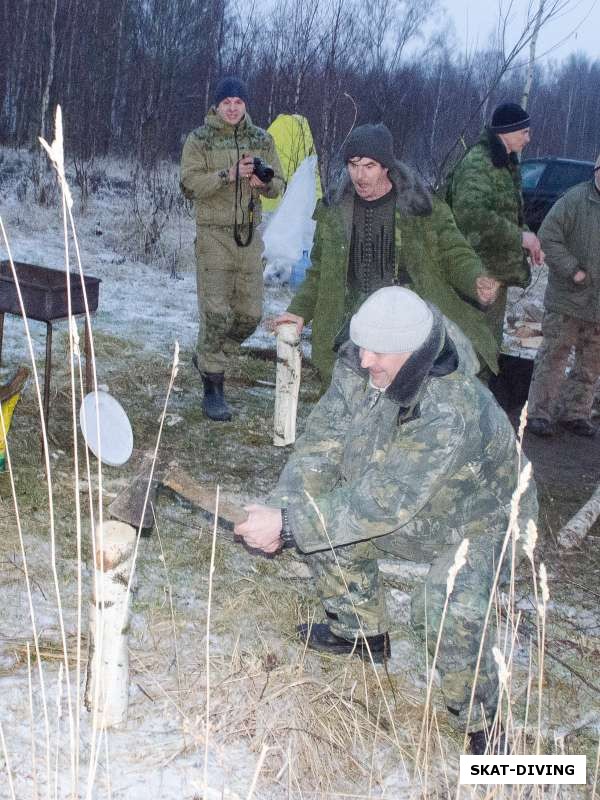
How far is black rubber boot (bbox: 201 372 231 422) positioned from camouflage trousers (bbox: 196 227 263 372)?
60 mm

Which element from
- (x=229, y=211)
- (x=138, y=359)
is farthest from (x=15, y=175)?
(x=229, y=211)

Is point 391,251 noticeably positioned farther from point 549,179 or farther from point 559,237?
point 549,179

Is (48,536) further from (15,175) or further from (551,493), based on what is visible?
(15,175)

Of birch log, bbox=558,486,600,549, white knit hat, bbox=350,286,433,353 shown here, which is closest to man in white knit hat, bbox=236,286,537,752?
white knit hat, bbox=350,286,433,353

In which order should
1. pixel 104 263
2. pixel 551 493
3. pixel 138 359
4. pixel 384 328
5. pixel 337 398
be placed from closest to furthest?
1. pixel 384 328
2. pixel 337 398
3. pixel 551 493
4. pixel 138 359
5. pixel 104 263

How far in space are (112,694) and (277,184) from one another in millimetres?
3820

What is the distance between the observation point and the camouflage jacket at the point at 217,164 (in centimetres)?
576

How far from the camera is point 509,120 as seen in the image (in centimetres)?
532

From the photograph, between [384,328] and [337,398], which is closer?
[384,328]

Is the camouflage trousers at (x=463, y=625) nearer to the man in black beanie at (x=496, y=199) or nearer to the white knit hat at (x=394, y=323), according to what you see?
the white knit hat at (x=394, y=323)

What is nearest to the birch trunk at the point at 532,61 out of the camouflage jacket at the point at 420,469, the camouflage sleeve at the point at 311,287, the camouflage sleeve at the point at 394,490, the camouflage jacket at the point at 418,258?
the camouflage jacket at the point at 418,258

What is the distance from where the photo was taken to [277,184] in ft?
19.0

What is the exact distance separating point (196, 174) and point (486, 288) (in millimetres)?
2244

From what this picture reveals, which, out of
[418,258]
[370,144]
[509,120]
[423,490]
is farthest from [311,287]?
[423,490]
